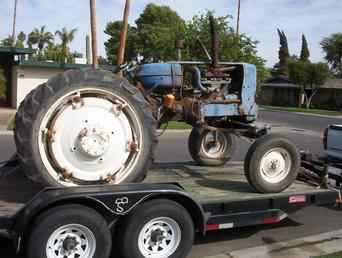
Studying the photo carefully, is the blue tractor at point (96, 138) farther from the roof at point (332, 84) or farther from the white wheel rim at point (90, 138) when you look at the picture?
the roof at point (332, 84)

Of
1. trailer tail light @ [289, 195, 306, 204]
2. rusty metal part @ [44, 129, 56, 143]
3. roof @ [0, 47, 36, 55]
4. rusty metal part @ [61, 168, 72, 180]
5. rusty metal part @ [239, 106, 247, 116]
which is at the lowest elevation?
trailer tail light @ [289, 195, 306, 204]

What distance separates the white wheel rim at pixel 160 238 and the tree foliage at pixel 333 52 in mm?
65238

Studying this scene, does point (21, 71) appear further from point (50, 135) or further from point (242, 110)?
point (50, 135)

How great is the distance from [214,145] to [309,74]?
43.8 m

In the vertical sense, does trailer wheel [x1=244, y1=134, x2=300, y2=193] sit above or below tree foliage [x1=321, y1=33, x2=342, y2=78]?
below

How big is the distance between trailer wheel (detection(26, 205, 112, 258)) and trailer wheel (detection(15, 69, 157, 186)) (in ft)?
2.05

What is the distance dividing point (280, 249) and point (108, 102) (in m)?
2.60

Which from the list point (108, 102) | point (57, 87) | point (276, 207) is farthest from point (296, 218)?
point (57, 87)

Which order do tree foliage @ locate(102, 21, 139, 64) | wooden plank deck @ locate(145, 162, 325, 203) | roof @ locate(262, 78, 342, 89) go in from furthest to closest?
tree foliage @ locate(102, 21, 139, 64) → roof @ locate(262, 78, 342, 89) → wooden plank deck @ locate(145, 162, 325, 203)

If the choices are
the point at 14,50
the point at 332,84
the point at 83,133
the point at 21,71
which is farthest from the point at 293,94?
the point at 83,133

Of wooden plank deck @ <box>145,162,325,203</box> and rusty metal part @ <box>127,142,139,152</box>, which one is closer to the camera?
rusty metal part @ <box>127,142,139,152</box>

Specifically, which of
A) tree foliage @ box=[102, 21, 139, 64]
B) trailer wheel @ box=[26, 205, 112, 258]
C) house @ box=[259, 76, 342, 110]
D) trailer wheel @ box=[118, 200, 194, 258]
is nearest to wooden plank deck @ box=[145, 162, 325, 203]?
trailer wheel @ box=[118, 200, 194, 258]

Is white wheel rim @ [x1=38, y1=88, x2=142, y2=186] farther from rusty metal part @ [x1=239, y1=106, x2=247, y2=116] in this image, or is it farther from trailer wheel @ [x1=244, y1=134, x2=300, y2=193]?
rusty metal part @ [x1=239, y1=106, x2=247, y2=116]

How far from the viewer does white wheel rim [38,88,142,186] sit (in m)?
5.21
